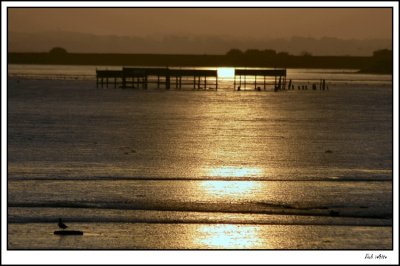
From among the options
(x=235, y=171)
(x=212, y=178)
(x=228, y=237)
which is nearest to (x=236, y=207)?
(x=228, y=237)

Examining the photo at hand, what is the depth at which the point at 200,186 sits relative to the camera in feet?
76.8

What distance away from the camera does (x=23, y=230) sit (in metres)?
17.6

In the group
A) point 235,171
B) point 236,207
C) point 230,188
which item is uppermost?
point 235,171

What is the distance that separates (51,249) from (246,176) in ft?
33.5

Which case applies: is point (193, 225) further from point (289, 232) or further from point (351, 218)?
point (351, 218)

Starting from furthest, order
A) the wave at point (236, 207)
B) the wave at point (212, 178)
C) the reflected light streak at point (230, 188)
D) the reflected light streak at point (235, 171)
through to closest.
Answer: the reflected light streak at point (235, 171) → the wave at point (212, 178) → the reflected light streak at point (230, 188) → the wave at point (236, 207)

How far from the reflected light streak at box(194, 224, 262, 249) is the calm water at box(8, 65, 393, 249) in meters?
0.02

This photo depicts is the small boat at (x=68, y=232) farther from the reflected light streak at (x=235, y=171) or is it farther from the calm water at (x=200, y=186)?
the reflected light streak at (x=235, y=171)

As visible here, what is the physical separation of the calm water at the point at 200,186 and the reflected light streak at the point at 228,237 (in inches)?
0.8

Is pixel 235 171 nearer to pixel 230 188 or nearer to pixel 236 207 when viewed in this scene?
pixel 230 188

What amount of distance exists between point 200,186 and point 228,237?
6298 mm

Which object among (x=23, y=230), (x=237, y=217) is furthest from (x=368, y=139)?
(x=23, y=230)

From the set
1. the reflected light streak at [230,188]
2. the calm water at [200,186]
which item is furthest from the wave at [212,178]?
the reflected light streak at [230,188]

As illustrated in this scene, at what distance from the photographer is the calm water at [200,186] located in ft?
57.0
